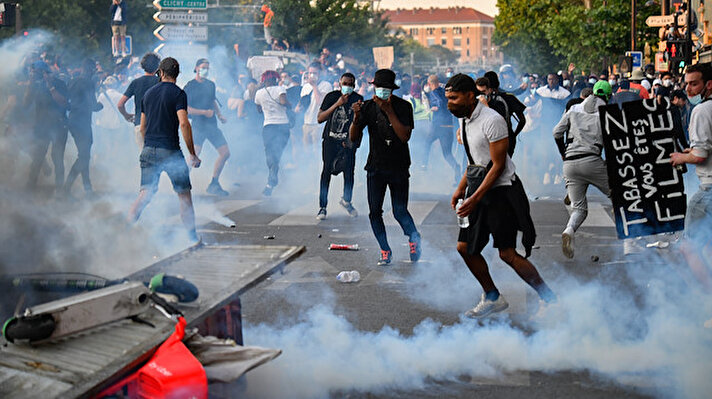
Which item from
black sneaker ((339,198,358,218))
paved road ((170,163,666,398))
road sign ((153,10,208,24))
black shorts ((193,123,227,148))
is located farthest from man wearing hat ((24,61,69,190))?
road sign ((153,10,208,24))

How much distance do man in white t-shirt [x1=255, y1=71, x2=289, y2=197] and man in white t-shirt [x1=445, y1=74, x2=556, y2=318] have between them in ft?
26.3

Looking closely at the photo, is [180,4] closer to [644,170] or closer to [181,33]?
[181,33]

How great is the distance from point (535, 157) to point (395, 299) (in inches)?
411

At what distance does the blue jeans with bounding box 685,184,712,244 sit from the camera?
227 inches

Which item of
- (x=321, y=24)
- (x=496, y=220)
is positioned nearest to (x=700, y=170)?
(x=496, y=220)

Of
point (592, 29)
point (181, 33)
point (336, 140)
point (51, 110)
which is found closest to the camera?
point (336, 140)

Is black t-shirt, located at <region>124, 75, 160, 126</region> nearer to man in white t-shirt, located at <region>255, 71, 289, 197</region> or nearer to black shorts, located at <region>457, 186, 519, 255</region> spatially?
man in white t-shirt, located at <region>255, 71, 289, 197</region>

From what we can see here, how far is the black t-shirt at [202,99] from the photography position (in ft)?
42.4

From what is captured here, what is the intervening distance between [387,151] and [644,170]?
7.48ft

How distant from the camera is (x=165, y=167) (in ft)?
26.3

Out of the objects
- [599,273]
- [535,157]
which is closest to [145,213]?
[599,273]

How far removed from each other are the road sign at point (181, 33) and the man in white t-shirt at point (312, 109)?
640 centimetres

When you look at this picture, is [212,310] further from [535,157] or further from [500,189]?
[535,157]

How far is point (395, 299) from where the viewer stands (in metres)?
6.62
